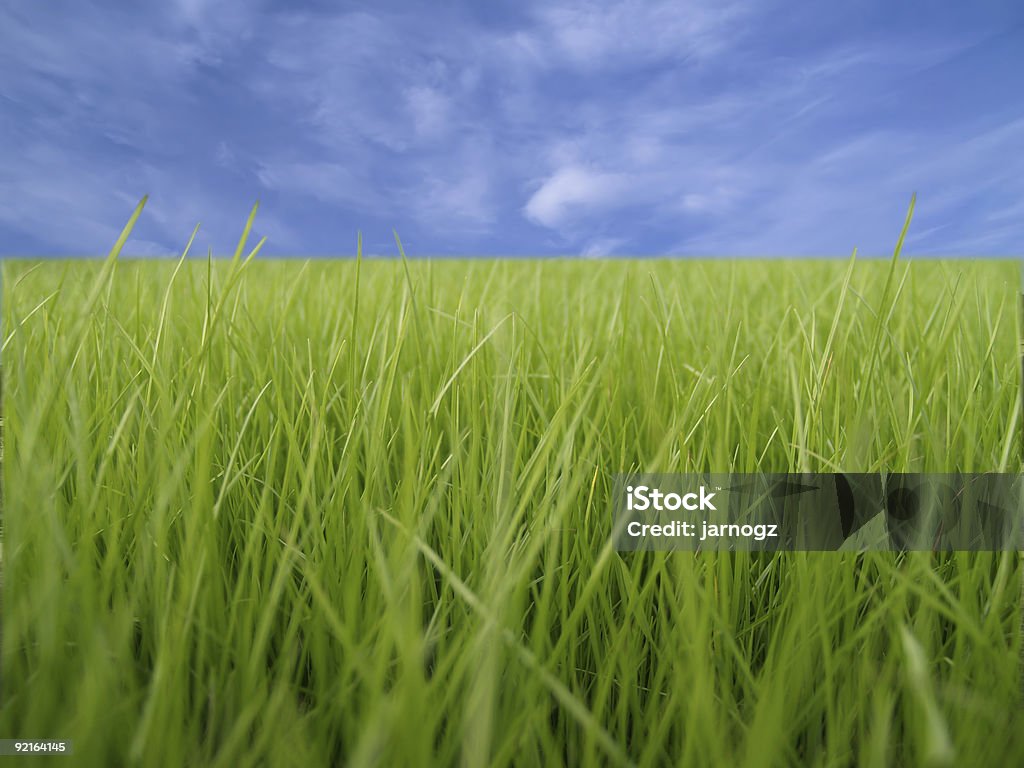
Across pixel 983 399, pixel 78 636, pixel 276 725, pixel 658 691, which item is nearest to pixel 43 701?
pixel 78 636

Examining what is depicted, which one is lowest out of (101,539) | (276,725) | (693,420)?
(276,725)

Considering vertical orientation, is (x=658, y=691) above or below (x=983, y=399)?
below

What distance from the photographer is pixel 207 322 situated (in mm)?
794

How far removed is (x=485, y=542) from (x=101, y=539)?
1.52ft

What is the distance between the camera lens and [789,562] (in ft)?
2.35

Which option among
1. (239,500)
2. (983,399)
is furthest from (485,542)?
(983,399)

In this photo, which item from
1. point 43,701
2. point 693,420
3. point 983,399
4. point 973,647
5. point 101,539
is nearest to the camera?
point 43,701

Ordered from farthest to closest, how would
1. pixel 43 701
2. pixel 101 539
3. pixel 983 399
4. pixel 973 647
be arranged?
pixel 983 399 → pixel 101 539 → pixel 973 647 → pixel 43 701

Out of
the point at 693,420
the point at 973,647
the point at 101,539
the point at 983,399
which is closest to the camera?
the point at 973,647

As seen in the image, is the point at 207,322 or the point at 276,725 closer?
the point at 276,725

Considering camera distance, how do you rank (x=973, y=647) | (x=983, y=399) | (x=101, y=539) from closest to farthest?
(x=973, y=647), (x=101, y=539), (x=983, y=399)

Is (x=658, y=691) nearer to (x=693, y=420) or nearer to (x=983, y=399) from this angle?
(x=693, y=420)

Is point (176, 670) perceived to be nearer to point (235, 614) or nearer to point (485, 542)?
point (235, 614)

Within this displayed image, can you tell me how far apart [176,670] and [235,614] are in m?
0.08
